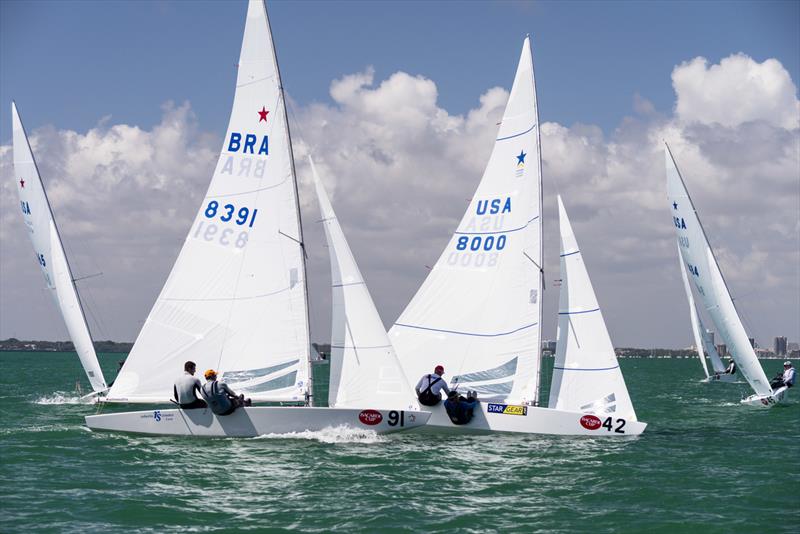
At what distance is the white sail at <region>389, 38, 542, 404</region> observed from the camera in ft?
75.3

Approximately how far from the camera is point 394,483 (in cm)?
1619

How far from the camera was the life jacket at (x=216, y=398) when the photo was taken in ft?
63.3

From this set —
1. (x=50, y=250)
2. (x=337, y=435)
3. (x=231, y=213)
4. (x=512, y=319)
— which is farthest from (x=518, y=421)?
(x=50, y=250)

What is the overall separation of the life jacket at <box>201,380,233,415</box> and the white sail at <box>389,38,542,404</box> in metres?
5.63

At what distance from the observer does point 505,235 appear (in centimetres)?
2364

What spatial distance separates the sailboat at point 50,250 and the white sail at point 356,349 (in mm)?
13889

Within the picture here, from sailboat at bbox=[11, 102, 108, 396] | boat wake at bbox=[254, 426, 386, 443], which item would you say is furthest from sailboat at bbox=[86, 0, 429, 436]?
sailboat at bbox=[11, 102, 108, 396]

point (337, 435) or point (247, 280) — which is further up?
point (247, 280)

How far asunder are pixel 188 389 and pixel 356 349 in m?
3.79

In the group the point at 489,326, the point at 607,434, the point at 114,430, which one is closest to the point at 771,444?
the point at 607,434

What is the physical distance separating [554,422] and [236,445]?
750 cm

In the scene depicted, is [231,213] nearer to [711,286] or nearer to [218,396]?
[218,396]

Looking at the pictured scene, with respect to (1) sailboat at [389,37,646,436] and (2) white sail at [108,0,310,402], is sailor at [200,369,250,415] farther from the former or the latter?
(1) sailboat at [389,37,646,436]

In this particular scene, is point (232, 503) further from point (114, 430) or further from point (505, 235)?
point (505, 235)
